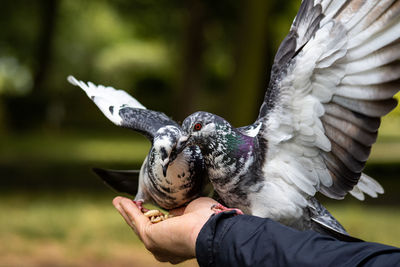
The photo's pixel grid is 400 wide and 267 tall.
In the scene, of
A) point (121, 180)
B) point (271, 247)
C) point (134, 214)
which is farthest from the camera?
point (121, 180)

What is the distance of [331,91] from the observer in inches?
87.9

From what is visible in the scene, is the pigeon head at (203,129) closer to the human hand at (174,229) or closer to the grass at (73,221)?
the human hand at (174,229)

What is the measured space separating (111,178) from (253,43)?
17.0 ft

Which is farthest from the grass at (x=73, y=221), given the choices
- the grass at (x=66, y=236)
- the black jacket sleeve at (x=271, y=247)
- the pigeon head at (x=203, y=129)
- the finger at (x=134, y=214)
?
the black jacket sleeve at (x=271, y=247)

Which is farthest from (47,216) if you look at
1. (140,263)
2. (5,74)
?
(5,74)

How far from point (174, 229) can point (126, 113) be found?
0.96 m

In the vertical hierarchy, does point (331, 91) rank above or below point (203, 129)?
above

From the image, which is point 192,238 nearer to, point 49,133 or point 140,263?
point 140,263

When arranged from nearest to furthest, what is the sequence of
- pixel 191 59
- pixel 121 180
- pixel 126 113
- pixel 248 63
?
pixel 126 113, pixel 121 180, pixel 248 63, pixel 191 59

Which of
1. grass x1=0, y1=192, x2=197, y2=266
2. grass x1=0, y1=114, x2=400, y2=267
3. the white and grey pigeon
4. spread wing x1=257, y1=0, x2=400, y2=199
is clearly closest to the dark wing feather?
the white and grey pigeon

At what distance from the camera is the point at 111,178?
3.31 meters

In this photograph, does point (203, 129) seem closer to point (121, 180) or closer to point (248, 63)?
point (121, 180)

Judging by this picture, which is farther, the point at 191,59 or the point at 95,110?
the point at 95,110

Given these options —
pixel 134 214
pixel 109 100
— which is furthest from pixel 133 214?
pixel 109 100
